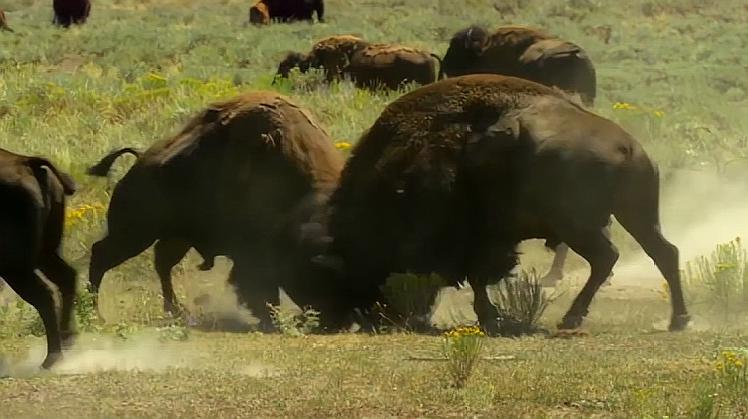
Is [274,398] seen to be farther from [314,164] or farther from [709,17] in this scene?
[709,17]

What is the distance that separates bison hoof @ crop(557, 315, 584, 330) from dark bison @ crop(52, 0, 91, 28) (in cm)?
3712

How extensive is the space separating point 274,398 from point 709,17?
1701 inches

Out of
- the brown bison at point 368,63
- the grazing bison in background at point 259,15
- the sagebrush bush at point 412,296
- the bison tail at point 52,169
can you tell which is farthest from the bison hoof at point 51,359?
the grazing bison in background at point 259,15

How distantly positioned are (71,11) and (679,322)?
38.8 meters

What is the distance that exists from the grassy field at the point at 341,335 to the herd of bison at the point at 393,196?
69cm

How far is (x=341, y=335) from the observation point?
1113 centimetres

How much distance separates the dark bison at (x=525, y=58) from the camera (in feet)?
77.8

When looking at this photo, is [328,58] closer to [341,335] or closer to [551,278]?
[551,278]

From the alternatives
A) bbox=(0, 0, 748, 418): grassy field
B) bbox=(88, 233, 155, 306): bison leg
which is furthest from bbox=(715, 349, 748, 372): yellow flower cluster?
bbox=(88, 233, 155, 306): bison leg

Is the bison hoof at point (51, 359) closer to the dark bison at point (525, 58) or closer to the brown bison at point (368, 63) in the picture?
the dark bison at point (525, 58)

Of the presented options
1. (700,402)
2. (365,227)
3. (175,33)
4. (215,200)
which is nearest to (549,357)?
(700,402)

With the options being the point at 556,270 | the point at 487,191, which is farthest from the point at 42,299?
the point at 556,270

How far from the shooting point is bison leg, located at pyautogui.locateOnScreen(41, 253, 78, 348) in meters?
10.1

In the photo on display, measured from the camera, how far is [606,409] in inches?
306
